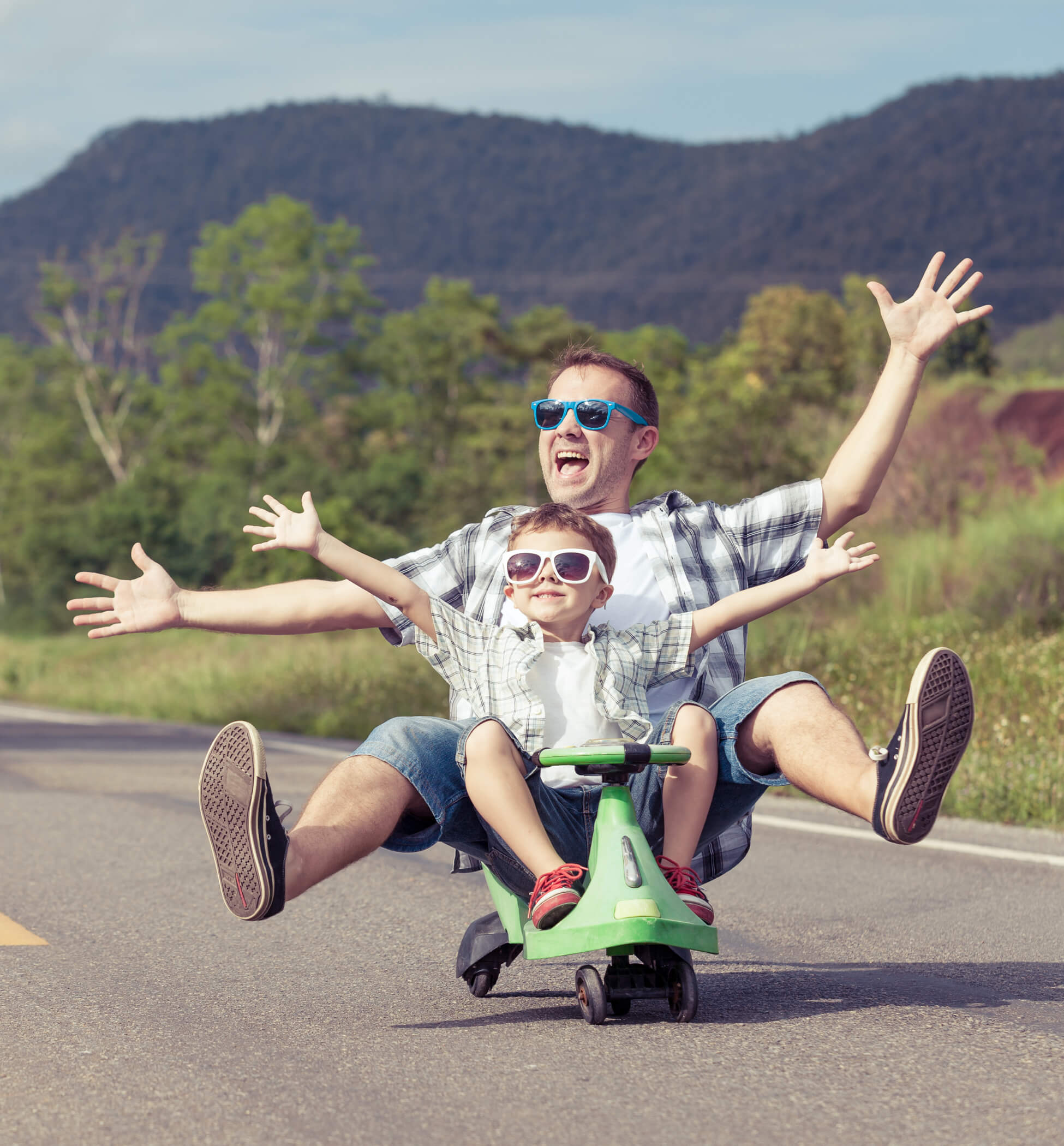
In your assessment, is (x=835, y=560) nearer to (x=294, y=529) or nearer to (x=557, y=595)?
(x=557, y=595)

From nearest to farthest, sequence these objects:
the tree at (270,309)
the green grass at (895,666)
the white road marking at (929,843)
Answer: the white road marking at (929,843), the green grass at (895,666), the tree at (270,309)

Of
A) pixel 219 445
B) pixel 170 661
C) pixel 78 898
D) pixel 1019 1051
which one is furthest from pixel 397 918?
pixel 219 445

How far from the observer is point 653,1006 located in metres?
4.38

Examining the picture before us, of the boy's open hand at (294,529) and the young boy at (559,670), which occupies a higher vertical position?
the boy's open hand at (294,529)

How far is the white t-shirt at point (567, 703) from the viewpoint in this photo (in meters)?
4.07

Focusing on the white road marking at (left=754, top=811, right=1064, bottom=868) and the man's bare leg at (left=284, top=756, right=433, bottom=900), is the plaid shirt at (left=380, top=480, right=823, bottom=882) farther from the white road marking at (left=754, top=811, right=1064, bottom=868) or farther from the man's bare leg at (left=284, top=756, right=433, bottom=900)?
the white road marking at (left=754, top=811, right=1064, bottom=868)

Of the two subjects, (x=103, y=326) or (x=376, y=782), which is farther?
(x=103, y=326)

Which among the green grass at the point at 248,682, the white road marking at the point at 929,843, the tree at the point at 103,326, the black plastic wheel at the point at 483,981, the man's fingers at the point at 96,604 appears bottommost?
the green grass at the point at 248,682

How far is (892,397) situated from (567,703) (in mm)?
1223

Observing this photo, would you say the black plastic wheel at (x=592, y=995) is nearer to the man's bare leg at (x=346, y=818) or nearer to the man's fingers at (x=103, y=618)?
the man's bare leg at (x=346, y=818)

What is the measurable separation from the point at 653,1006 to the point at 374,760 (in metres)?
0.96

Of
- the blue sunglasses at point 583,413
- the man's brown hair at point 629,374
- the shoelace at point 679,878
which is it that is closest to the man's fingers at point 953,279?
the man's brown hair at point 629,374

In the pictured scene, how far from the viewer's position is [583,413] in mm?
4492

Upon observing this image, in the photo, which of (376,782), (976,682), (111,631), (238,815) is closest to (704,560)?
(376,782)
